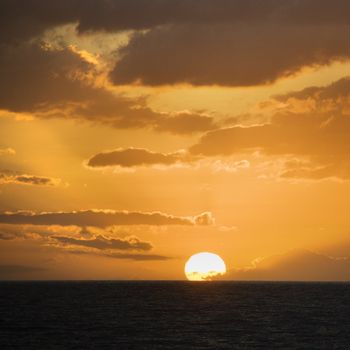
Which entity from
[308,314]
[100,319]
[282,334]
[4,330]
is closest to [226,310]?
[308,314]

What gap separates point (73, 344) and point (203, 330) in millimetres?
23225

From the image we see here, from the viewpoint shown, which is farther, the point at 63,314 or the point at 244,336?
the point at 63,314

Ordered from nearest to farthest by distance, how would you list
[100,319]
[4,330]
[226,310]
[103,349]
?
[103,349] < [4,330] < [100,319] < [226,310]

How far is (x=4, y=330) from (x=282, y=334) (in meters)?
39.2

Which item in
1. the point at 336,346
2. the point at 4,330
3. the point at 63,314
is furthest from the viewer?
the point at 63,314

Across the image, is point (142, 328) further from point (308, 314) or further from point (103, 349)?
point (308, 314)

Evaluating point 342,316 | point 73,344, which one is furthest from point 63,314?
point 342,316

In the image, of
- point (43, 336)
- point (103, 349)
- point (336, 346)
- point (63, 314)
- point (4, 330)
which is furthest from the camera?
point (63, 314)

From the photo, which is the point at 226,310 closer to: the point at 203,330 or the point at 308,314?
the point at 308,314

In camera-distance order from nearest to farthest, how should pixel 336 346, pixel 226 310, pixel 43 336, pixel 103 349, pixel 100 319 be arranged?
pixel 103 349, pixel 336 346, pixel 43 336, pixel 100 319, pixel 226 310

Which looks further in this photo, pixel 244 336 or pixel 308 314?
pixel 308 314

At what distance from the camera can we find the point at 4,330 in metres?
89.4

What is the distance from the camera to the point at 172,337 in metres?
82.4

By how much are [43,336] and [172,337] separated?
55.4 feet
